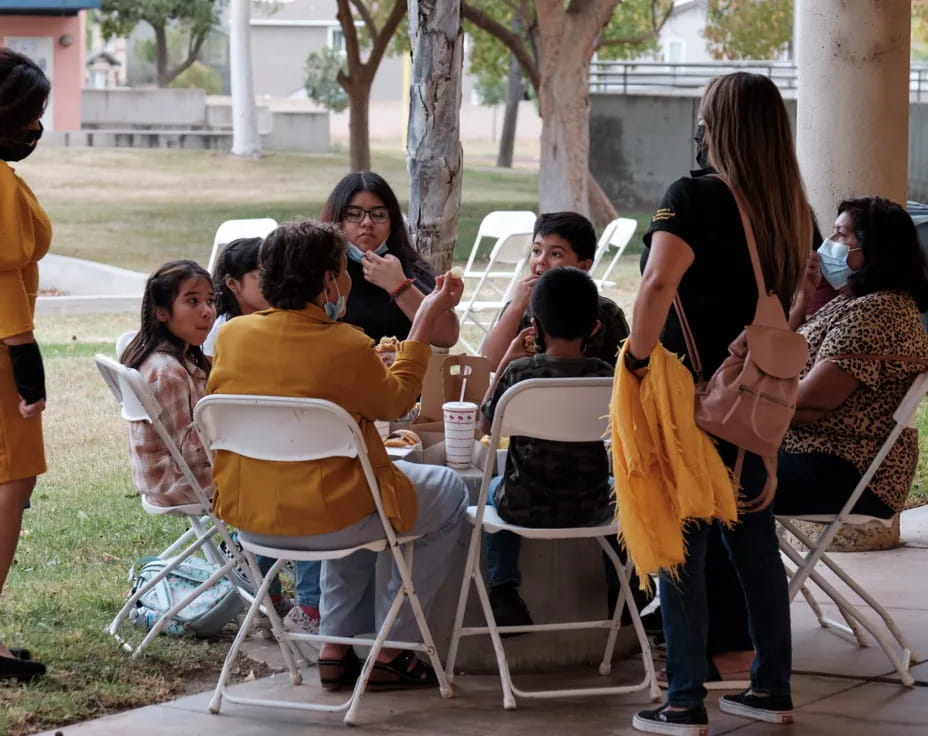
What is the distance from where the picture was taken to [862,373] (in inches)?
171

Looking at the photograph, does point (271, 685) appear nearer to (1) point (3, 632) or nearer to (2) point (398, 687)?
(2) point (398, 687)

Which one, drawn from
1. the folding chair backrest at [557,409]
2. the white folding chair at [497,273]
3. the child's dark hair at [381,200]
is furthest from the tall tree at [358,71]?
the folding chair backrest at [557,409]

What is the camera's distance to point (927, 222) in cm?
1016

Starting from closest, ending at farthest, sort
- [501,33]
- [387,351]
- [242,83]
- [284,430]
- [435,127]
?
1. [284,430]
2. [387,351]
3. [435,127]
4. [501,33]
5. [242,83]

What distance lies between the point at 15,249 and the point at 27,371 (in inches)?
13.3

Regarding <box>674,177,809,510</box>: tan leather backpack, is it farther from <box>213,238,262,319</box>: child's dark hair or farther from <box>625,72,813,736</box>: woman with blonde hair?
<box>213,238,262,319</box>: child's dark hair

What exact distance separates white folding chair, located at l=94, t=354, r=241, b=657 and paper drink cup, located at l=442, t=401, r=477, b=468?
714 mm

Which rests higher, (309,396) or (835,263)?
(835,263)

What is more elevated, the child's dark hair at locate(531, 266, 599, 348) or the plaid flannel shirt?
the child's dark hair at locate(531, 266, 599, 348)

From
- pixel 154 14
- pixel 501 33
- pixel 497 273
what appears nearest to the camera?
pixel 497 273

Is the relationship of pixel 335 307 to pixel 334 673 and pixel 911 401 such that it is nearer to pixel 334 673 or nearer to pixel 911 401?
pixel 334 673

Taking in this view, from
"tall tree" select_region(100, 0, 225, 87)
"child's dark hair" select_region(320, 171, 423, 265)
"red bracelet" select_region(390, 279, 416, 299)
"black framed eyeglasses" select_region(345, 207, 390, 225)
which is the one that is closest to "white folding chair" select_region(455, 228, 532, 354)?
"child's dark hair" select_region(320, 171, 423, 265)

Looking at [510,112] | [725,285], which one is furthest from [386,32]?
[510,112]

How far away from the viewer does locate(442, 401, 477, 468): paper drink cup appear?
14.5 ft
